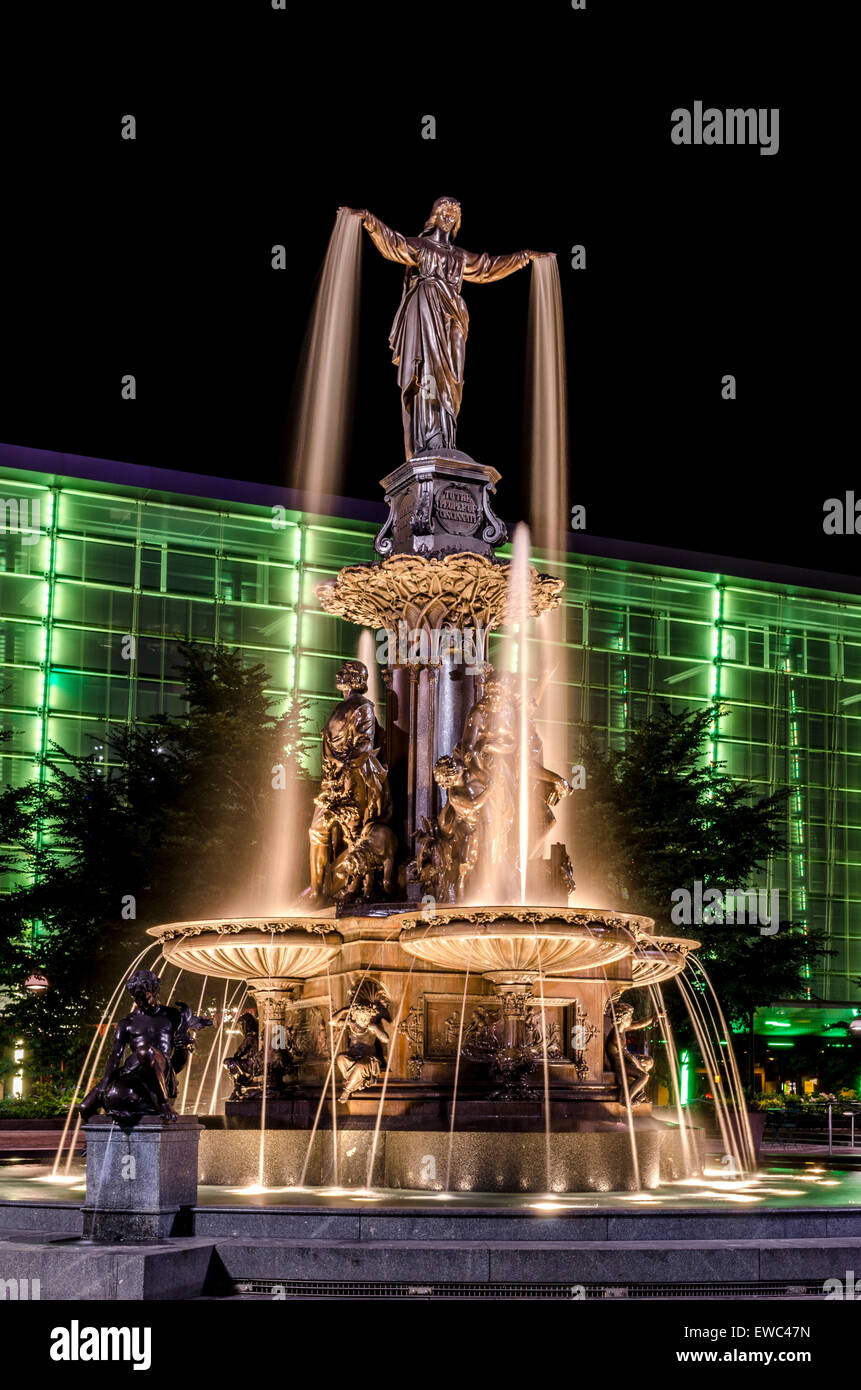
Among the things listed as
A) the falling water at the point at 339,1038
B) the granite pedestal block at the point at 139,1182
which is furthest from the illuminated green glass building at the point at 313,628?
the granite pedestal block at the point at 139,1182

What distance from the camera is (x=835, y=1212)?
36.2 ft

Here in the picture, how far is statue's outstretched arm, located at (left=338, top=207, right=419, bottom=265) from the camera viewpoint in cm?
1897

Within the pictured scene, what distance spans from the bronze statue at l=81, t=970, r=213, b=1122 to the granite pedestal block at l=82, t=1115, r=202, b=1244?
0.14 metres

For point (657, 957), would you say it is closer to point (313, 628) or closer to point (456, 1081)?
point (456, 1081)

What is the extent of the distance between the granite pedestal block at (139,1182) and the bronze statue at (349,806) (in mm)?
5651

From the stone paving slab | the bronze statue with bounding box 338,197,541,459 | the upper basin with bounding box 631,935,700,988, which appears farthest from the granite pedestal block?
the bronze statue with bounding box 338,197,541,459

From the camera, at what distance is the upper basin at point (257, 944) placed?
15375 millimetres

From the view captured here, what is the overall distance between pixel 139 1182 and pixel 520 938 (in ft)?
15.2

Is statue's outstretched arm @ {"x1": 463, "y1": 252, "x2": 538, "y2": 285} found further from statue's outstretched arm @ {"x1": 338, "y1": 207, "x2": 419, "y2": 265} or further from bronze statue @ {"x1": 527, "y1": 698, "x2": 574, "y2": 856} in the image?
bronze statue @ {"x1": 527, "y1": 698, "x2": 574, "y2": 856}

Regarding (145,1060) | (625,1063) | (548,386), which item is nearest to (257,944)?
(625,1063)

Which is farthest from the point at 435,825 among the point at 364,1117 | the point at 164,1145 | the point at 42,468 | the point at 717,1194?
the point at 42,468

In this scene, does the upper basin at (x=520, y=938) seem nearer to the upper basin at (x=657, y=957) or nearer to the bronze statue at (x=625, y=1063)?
the bronze statue at (x=625, y=1063)

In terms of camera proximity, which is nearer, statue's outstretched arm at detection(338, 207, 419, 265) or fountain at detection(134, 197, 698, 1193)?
fountain at detection(134, 197, 698, 1193)

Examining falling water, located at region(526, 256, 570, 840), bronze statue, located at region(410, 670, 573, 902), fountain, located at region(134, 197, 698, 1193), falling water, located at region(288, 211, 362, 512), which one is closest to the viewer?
fountain, located at region(134, 197, 698, 1193)
